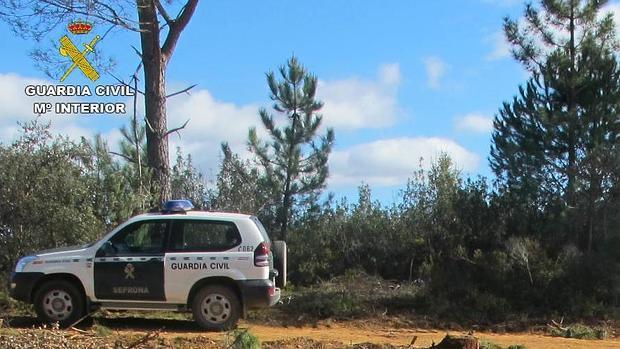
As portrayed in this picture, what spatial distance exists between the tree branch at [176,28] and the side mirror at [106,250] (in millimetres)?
7523

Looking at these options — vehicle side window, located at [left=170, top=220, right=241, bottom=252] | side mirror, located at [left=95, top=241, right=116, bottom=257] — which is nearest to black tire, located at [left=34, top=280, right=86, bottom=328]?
side mirror, located at [left=95, top=241, right=116, bottom=257]

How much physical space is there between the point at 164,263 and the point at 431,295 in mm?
5899

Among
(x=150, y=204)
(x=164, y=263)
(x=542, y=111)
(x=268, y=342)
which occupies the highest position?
(x=542, y=111)

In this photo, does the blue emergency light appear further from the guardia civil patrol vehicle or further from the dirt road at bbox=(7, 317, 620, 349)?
the dirt road at bbox=(7, 317, 620, 349)

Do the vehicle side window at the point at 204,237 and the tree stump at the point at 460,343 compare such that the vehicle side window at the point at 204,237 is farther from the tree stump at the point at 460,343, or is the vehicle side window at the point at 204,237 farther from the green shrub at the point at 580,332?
the green shrub at the point at 580,332

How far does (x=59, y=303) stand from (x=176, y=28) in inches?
339

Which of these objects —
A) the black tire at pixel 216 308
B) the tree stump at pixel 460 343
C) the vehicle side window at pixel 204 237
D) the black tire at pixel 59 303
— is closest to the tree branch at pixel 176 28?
the vehicle side window at pixel 204 237

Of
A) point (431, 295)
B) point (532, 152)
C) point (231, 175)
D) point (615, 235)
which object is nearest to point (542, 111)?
point (532, 152)

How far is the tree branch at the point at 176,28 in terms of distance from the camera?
18.1 m

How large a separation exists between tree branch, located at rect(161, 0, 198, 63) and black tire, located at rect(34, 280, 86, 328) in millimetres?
7944

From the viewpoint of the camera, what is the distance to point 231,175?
20.6m

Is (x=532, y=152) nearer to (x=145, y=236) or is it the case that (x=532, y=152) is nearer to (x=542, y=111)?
(x=542, y=111)

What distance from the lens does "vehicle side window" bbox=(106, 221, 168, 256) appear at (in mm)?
11516

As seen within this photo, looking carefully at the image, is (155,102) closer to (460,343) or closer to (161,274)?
(161,274)
